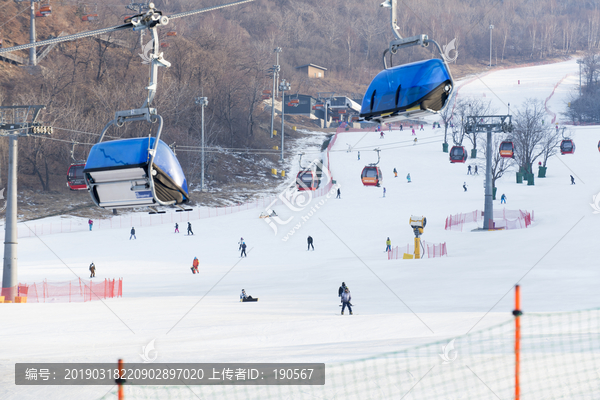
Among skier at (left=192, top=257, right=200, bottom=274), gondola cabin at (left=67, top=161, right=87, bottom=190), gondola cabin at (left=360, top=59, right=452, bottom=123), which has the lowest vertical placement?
skier at (left=192, top=257, right=200, bottom=274)

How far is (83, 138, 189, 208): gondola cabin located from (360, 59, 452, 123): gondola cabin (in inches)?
109

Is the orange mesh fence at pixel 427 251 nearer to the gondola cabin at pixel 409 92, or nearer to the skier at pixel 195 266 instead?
the skier at pixel 195 266

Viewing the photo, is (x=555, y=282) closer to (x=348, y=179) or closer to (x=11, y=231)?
(x=11, y=231)

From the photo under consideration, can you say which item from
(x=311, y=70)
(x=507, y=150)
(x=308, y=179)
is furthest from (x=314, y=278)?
(x=311, y=70)

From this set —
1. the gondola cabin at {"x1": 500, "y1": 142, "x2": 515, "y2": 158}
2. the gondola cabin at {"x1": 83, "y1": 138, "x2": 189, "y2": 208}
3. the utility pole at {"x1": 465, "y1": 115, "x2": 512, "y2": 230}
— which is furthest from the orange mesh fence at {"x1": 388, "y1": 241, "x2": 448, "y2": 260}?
the gondola cabin at {"x1": 83, "y1": 138, "x2": 189, "y2": 208}

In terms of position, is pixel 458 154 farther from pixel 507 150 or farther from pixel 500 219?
pixel 500 219

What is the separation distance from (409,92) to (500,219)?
32.4 m

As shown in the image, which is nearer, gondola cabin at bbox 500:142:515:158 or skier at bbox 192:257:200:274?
skier at bbox 192:257:200:274

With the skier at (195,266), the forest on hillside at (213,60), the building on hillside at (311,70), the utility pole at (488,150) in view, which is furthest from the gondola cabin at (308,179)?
the building on hillside at (311,70)

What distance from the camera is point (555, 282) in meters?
16.8

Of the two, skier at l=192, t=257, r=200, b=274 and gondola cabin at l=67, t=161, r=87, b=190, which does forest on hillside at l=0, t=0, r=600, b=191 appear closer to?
gondola cabin at l=67, t=161, r=87, b=190

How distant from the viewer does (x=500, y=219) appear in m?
37.2

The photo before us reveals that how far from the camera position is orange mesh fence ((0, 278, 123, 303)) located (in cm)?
2028

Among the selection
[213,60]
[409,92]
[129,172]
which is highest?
[213,60]
